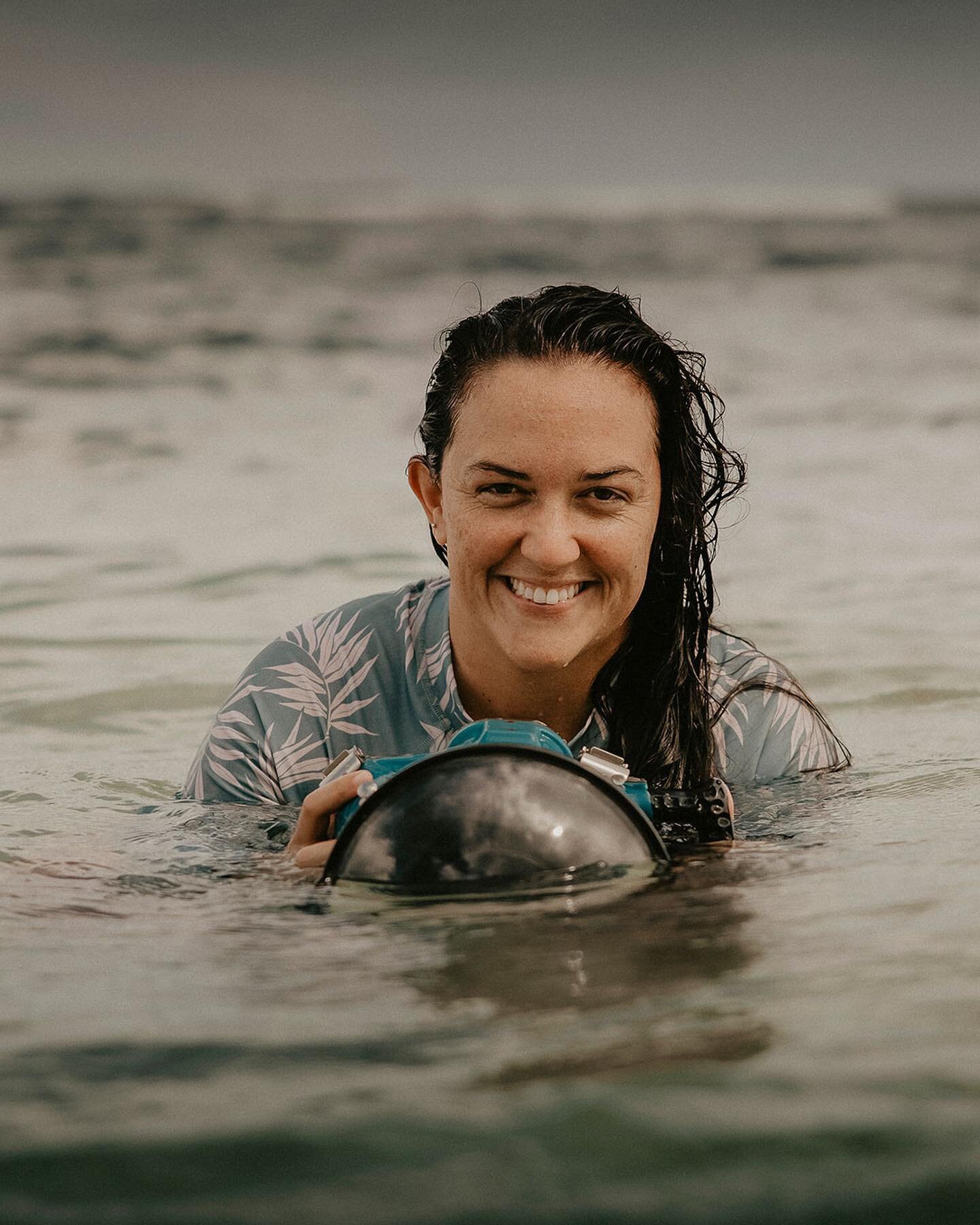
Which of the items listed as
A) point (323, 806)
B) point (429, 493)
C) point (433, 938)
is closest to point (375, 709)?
point (429, 493)

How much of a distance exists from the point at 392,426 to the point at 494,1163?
9.14 metres

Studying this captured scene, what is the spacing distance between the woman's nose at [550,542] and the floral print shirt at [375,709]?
19.0 inches

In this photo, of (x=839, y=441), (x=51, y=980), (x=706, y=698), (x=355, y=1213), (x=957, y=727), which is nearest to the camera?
(x=355, y=1213)

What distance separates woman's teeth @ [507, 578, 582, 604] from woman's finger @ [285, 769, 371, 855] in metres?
0.59

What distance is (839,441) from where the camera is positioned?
1049 cm

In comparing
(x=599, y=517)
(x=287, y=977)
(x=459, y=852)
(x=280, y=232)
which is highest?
(x=280, y=232)

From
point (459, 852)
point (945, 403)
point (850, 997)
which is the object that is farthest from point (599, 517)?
point (945, 403)

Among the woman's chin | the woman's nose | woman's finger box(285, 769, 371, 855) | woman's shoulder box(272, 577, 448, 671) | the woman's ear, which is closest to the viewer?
woman's finger box(285, 769, 371, 855)

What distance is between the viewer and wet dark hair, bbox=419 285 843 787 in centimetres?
310

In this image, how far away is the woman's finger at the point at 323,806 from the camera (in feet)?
8.34

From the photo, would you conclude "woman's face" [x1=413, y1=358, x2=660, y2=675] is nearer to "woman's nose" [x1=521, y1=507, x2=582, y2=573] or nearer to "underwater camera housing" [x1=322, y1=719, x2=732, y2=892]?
"woman's nose" [x1=521, y1=507, x2=582, y2=573]

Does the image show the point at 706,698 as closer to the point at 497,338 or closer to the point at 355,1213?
the point at 497,338

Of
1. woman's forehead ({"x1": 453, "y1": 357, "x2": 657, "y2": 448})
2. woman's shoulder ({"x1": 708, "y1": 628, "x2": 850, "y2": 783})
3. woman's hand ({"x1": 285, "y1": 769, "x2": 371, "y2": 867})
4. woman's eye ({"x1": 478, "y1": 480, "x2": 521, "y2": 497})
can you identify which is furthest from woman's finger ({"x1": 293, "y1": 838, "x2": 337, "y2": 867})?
woman's shoulder ({"x1": 708, "y1": 628, "x2": 850, "y2": 783})

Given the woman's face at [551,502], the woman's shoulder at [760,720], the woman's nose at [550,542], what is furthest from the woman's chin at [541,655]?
the woman's shoulder at [760,720]
